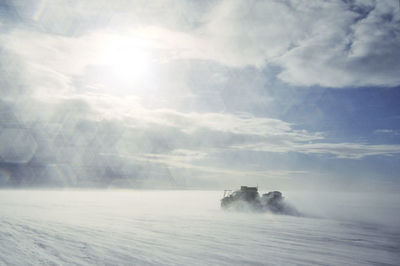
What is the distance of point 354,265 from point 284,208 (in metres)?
35.9

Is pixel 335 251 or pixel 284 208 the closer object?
pixel 335 251

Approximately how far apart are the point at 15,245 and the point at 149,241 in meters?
8.57

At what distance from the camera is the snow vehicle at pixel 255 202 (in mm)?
46312

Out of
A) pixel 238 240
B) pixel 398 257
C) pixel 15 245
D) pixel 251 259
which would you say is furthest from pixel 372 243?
pixel 15 245

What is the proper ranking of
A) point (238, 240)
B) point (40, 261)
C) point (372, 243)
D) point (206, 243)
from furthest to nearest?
1. point (372, 243)
2. point (238, 240)
3. point (206, 243)
4. point (40, 261)

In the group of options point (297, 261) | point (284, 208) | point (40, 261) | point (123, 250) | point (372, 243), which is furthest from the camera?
point (284, 208)

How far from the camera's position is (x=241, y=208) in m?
47.6

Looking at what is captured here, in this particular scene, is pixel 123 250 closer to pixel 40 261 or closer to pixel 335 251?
pixel 40 261

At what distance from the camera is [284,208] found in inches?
1866

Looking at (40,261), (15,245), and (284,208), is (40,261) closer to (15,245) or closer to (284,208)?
(15,245)

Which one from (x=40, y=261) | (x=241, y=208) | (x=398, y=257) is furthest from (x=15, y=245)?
(x=241, y=208)

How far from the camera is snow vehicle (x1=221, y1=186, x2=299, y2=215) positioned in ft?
152

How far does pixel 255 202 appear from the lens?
4750 centimetres

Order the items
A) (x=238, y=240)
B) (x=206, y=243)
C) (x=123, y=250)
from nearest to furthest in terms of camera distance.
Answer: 1. (x=123, y=250)
2. (x=206, y=243)
3. (x=238, y=240)
